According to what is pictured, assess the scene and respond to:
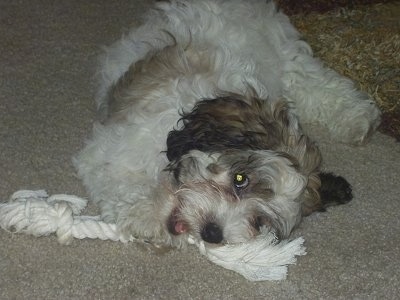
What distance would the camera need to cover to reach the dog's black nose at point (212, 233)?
2209mm

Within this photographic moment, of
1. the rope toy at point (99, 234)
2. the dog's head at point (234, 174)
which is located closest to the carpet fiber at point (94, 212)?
the rope toy at point (99, 234)

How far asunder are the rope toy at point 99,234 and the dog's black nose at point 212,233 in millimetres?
75

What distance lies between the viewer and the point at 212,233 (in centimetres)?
221

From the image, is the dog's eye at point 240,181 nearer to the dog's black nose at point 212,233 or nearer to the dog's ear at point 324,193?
the dog's black nose at point 212,233

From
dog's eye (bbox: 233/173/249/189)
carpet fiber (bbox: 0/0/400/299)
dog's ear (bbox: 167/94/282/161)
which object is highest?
dog's ear (bbox: 167/94/282/161)

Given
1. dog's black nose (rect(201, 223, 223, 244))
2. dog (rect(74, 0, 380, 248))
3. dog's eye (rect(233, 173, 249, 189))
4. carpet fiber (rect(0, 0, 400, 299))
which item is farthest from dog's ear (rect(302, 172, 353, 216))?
dog's black nose (rect(201, 223, 223, 244))

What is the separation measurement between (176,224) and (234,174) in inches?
10.4

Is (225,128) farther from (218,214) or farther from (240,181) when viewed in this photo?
(218,214)

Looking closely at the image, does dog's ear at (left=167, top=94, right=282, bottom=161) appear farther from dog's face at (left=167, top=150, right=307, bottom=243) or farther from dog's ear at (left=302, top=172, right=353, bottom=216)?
dog's ear at (left=302, top=172, right=353, bottom=216)

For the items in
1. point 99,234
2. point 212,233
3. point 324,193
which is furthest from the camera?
point 324,193

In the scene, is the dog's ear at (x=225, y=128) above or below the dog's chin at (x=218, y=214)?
above

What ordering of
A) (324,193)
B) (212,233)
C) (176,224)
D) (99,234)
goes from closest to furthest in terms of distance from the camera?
(212,233) → (176,224) → (99,234) → (324,193)

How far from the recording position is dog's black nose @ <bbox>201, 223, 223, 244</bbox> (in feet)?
7.25

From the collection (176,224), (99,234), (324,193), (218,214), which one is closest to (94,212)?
(99,234)
